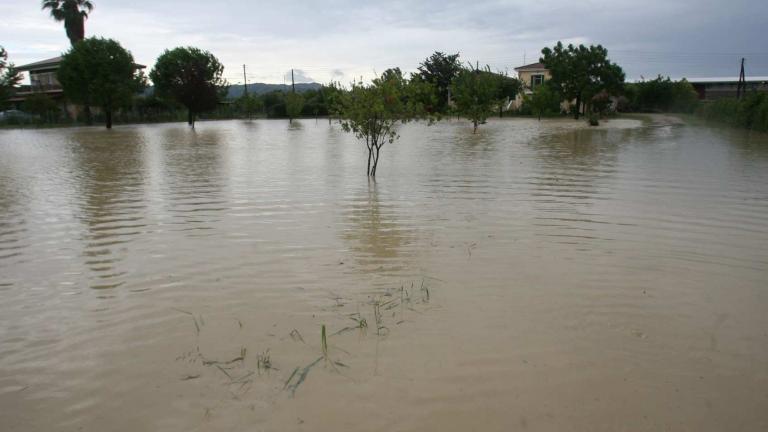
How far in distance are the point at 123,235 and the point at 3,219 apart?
300 centimetres

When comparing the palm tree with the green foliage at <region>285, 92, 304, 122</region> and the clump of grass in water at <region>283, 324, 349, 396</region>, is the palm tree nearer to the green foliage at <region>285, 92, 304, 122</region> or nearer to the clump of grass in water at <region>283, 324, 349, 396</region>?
the green foliage at <region>285, 92, 304, 122</region>

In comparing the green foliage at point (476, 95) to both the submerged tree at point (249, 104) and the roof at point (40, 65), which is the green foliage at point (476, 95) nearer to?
the submerged tree at point (249, 104)

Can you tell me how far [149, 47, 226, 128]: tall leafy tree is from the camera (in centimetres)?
5147

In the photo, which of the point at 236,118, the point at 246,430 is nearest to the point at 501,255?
the point at 246,430

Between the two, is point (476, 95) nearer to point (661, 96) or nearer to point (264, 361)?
point (264, 361)

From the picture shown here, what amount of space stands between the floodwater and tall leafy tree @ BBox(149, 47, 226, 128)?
43564 millimetres

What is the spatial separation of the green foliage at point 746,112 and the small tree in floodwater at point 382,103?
22.9 metres

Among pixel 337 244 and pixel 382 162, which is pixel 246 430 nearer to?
pixel 337 244

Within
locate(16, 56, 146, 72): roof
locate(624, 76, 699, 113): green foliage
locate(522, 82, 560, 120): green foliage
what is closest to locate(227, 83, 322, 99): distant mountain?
locate(16, 56, 146, 72): roof

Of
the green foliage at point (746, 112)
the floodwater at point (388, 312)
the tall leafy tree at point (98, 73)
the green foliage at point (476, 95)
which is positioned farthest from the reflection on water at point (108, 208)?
the green foliage at point (746, 112)

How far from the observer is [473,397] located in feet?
11.6

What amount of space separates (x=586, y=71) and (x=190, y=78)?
37.0 meters

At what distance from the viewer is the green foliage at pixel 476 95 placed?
34031 mm

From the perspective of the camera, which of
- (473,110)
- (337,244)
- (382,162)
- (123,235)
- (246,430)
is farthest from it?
(473,110)
